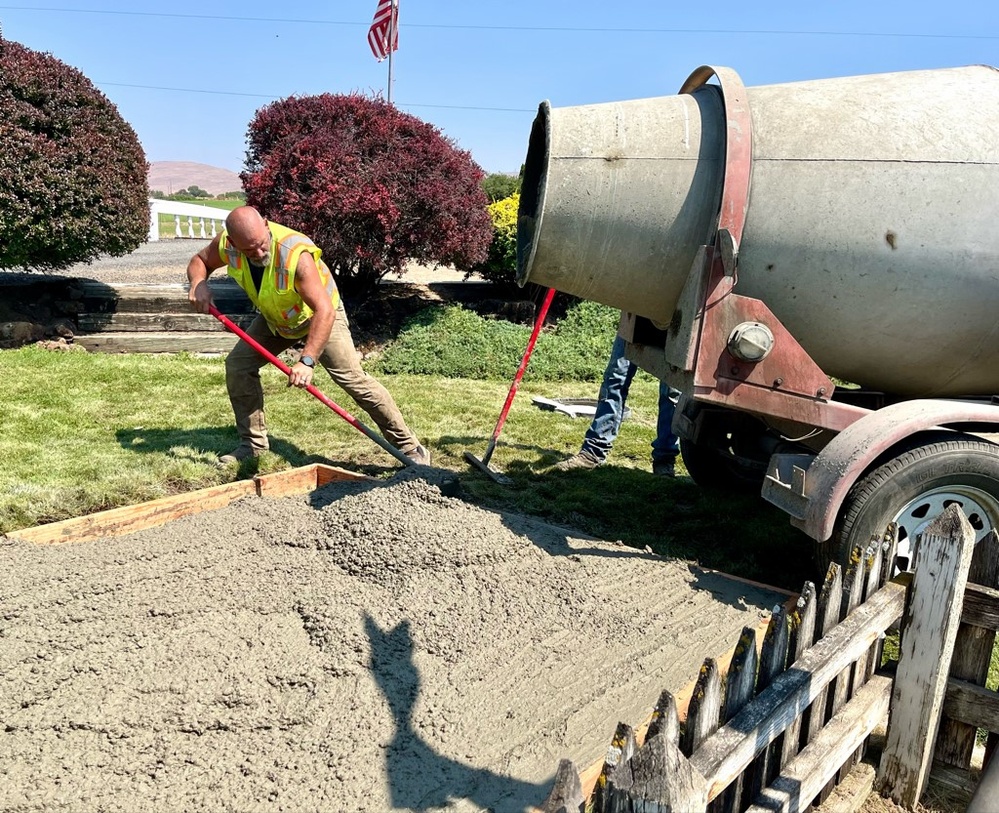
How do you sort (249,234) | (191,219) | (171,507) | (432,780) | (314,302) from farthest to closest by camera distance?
(191,219) → (314,302) → (249,234) → (171,507) → (432,780)

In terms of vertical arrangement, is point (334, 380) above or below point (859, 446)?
below

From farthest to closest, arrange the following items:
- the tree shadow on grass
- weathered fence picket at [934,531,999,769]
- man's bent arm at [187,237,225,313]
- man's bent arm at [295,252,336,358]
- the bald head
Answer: man's bent arm at [187,237,225,313] → man's bent arm at [295,252,336,358] → the bald head → the tree shadow on grass → weathered fence picket at [934,531,999,769]

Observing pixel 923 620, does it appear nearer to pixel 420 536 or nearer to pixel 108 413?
pixel 420 536

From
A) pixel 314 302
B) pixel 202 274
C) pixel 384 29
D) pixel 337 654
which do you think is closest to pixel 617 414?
pixel 314 302

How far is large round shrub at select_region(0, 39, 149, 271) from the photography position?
7.61m

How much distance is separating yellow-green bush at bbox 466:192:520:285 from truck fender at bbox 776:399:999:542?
8.18 metres

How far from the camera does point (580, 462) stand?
560 centimetres

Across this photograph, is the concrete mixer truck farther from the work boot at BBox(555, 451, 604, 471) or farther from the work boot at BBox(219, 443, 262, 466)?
the work boot at BBox(219, 443, 262, 466)

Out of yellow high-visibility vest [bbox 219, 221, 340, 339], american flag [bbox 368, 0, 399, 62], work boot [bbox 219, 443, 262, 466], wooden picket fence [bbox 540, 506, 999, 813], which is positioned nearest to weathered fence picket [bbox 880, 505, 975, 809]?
wooden picket fence [bbox 540, 506, 999, 813]

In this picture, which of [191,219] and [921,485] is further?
[191,219]

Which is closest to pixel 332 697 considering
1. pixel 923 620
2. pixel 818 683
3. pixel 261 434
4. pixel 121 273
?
pixel 818 683

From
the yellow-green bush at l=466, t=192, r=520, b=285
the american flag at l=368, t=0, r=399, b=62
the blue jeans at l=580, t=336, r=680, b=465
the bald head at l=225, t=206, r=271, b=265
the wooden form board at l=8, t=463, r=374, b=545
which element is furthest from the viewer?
the american flag at l=368, t=0, r=399, b=62

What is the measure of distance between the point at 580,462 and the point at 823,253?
2691 millimetres

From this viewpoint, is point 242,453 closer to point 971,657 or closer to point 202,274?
point 202,274
